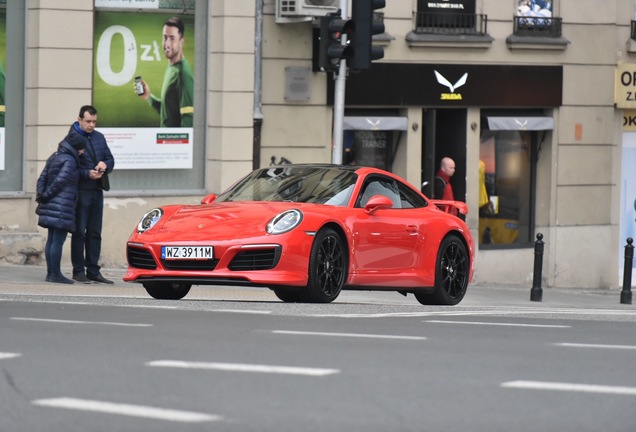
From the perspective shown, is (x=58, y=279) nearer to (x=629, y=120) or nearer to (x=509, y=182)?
(x=509, y=182)

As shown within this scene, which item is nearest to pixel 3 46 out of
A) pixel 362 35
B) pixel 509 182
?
pixel 362 35

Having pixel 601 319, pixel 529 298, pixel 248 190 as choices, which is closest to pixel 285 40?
pixel 529 298

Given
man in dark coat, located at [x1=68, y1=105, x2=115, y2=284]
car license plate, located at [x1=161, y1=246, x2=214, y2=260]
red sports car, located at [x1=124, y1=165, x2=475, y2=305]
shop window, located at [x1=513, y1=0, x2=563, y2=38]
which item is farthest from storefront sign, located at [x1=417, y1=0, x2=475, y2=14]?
car license plate, located at [x1=161, y1=246, x2=214, y2=260]

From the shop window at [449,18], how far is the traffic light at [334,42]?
4891 millimetres

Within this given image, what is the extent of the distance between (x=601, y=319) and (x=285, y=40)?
415 inches

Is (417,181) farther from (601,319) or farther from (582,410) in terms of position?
(582,410)

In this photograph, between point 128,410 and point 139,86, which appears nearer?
point 128,410

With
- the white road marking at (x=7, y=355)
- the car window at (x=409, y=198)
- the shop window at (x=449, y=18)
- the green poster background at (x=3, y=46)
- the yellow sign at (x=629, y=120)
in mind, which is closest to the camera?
the white road marking at (x=7, y=355)

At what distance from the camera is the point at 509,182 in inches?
979

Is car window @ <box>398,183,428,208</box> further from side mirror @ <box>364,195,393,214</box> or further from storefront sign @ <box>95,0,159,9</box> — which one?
storefront sign @ <box>95,0,159,9</box>

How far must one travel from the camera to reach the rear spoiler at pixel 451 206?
15711 mm

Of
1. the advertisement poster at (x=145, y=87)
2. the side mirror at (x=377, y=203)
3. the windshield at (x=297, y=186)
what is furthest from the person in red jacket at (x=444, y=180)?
the side mirror at (x=377, y=203)

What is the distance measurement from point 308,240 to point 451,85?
11.2 meters

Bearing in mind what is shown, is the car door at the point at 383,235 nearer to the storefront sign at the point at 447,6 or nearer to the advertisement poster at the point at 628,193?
the storefront sign at the point at 447,6
